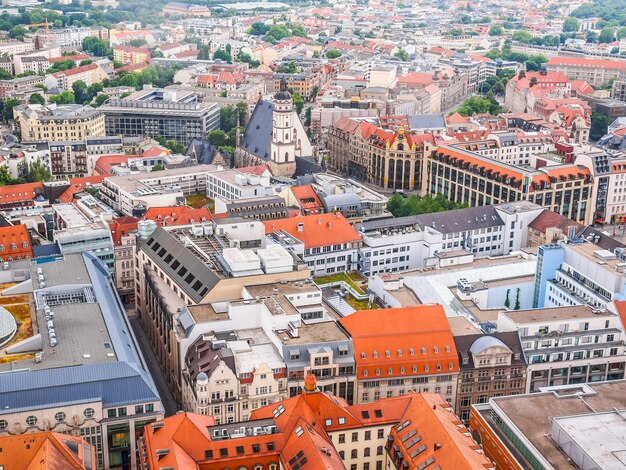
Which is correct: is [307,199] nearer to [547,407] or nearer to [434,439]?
[547,407]

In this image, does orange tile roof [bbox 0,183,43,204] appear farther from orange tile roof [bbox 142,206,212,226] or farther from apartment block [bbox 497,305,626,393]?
apartment block [bbox 497,305,626,393]

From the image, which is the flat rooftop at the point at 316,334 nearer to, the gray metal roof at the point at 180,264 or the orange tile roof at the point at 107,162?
the gray metal roof at the point at 180,264

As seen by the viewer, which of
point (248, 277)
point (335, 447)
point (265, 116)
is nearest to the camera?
point (335, 447)

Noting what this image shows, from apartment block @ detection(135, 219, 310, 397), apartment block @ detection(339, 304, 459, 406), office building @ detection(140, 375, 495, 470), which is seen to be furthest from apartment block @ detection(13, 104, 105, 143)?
office building @ detection(140, 375, 495, 470)

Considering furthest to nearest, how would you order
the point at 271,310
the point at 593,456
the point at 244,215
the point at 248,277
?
the point at 244,215 → the point at 248,277 → the point at 271,310 → the point at 593,456

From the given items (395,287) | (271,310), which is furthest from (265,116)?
(271,310)

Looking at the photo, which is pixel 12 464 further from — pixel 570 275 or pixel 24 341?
pixel 570 275

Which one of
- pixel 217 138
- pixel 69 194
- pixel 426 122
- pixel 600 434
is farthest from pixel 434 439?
pixel 217 138
